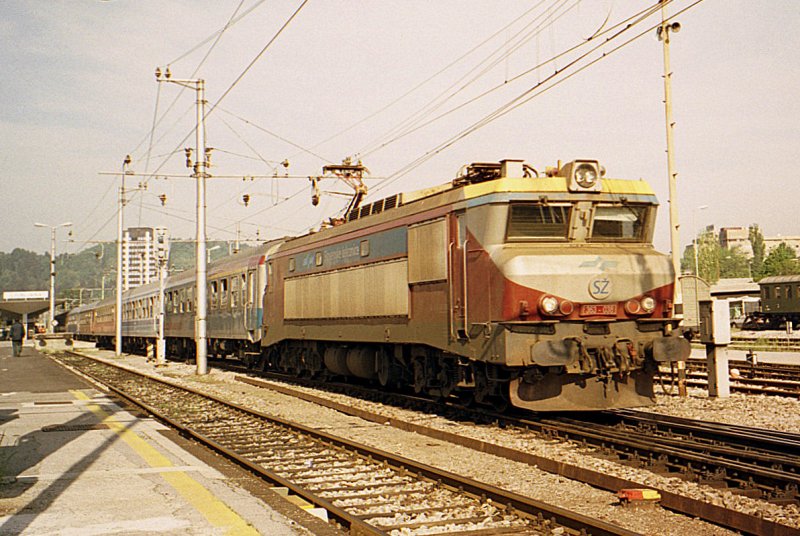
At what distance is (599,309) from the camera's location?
11.4 metres

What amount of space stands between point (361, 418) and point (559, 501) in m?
6.71

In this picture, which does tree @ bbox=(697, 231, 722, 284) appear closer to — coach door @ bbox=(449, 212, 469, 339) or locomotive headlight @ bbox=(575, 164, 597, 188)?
locomotive headlight @ bbox=(575, 164, 597, 188)

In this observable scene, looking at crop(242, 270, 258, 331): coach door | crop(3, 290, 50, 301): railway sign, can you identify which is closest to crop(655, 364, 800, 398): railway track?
crop(242, 270, 258, 331): coach door

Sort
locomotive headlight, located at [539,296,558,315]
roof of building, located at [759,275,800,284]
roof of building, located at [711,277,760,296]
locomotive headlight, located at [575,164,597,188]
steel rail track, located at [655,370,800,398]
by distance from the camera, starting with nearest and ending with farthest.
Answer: locomotive headlight, located at [539,296,558,315] < locomotive headlight, located at [575,164,597,188] < steel rail track, located at [655,370,800,398] < roof of building, located at [759,275,800,284] < roof of building, located at [711,277,760,296]

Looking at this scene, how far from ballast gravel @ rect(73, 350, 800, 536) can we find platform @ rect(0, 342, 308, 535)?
272 centimetres

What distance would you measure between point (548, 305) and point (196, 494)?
579 cm

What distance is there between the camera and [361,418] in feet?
45.5

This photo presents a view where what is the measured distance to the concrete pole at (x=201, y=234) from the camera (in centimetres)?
2506

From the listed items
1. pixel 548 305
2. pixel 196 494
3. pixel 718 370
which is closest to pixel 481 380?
pixel 548 305

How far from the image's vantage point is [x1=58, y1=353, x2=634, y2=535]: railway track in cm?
659

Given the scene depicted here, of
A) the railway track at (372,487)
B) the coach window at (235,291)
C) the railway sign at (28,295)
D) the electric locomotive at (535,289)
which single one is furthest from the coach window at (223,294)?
the railway sign at (28,295)

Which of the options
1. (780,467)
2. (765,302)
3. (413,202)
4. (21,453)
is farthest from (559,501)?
(765,302)

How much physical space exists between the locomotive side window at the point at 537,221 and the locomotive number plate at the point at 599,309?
1.25 m

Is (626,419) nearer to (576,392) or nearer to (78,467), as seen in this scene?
(576,392)
